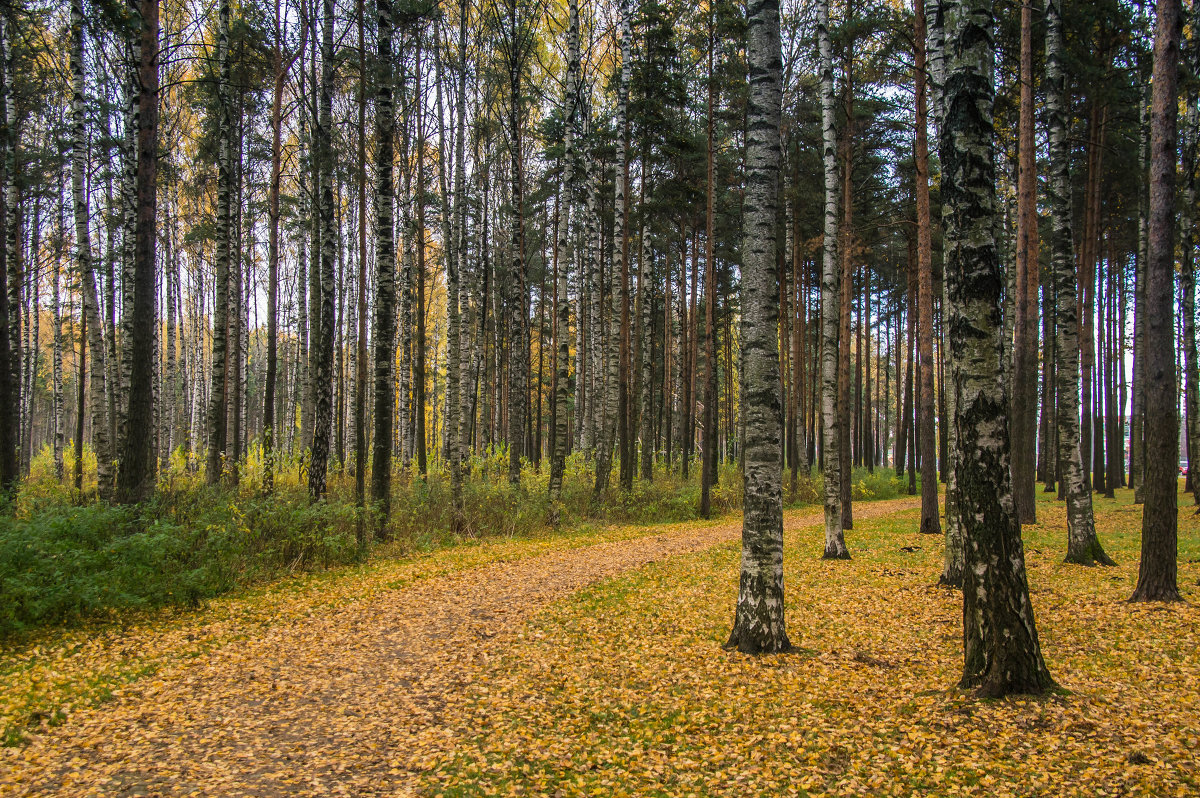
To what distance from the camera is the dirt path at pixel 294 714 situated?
3.80 meters

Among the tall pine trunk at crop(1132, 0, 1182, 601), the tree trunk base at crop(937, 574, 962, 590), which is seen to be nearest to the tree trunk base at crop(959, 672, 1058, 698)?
the tall pine trunk at crop(1132, 0, 1182, 601)

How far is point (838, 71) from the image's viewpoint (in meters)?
15.1

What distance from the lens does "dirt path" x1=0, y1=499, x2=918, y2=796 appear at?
380 centimetres

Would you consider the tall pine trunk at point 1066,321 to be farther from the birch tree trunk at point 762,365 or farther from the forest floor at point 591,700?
the birch tree trunk at point 762,365

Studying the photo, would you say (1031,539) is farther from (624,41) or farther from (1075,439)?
(624,41)

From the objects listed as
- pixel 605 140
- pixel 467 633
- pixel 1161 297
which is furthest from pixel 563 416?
pixel 1161 297

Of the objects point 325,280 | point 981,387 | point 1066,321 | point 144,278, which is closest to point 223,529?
point 144,278

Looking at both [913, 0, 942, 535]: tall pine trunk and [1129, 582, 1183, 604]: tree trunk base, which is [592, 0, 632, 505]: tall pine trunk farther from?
[1129, 582, 1183, 604]: tree trunk base

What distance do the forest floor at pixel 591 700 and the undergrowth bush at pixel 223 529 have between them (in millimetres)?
432

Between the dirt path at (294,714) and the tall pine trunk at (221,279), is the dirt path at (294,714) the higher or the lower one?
the lower one

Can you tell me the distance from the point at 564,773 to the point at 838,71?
55.1 ft

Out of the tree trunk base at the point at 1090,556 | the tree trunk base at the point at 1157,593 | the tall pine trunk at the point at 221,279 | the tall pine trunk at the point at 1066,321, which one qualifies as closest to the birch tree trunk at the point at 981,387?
the tree trunk base at the point at 1157,593

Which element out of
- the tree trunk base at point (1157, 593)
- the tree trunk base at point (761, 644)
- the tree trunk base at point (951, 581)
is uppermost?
the tree trunk base at point (1157, 593)

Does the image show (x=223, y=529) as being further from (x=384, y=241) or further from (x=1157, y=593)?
(x=1157, y=593)
